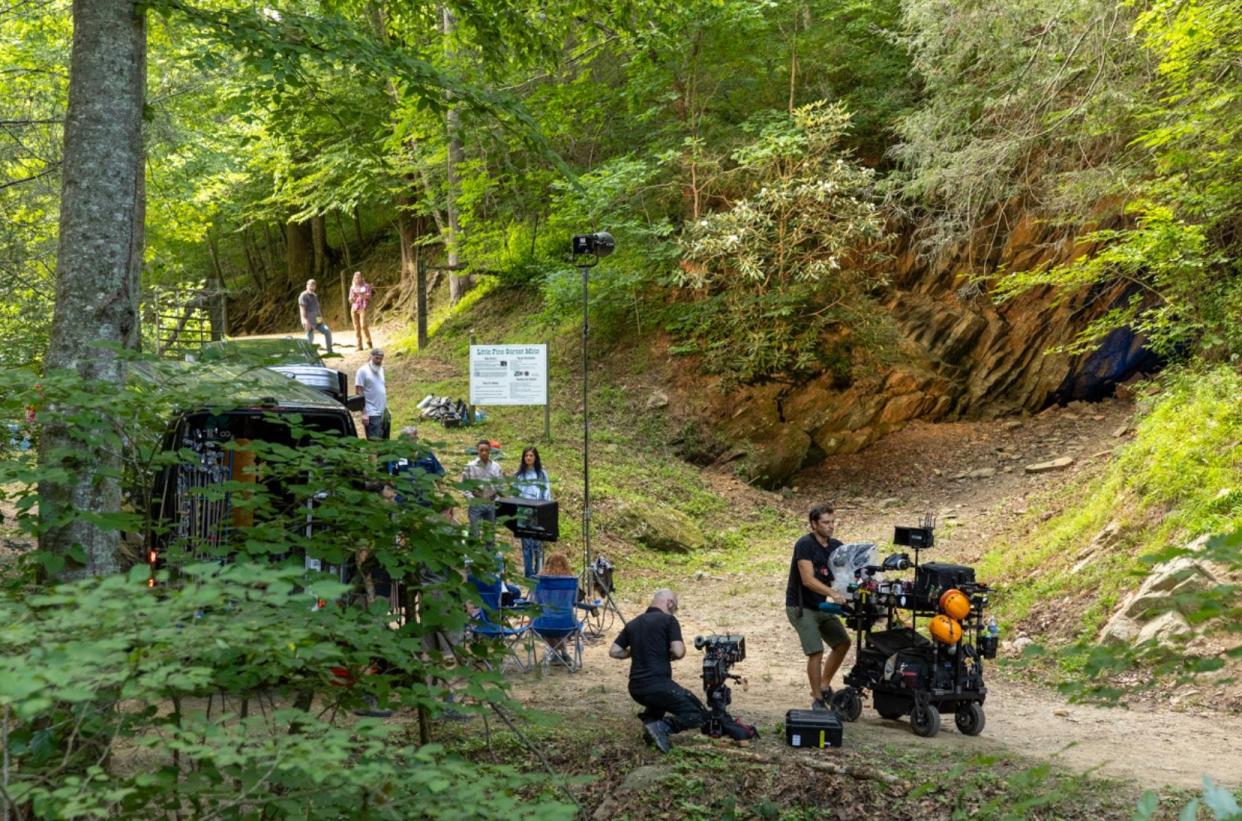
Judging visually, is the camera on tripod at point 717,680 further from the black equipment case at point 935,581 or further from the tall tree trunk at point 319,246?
the tall tree trunk at point 319,246

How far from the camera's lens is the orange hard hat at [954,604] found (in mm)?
6855

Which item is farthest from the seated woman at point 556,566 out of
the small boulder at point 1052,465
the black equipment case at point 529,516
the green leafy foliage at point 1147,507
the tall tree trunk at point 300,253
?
the tall tree trunk at point 300,253

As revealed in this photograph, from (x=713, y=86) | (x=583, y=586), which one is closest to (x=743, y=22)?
(x=713, y=86)

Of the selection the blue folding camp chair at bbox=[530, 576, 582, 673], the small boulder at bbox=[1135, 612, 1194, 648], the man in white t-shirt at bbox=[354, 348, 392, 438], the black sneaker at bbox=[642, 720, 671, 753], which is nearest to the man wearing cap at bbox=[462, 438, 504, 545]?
the black sneaker at bbox=[642, 720, 671, 753]

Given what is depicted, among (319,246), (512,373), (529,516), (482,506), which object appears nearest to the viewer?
(482,506)

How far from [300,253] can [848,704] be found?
29515 millimetres

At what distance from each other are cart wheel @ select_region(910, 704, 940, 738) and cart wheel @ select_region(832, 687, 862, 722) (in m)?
0.55

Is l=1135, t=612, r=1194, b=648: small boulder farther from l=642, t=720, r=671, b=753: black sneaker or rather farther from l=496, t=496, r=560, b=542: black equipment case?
l=496, t=496, r=560, b=542: black equipment case

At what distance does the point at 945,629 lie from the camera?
691 centimetres

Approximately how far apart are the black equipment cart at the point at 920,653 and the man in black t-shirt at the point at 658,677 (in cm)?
130

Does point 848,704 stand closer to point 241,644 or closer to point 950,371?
point 241,644

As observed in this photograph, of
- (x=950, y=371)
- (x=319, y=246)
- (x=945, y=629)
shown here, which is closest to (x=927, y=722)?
(x=945, y=629)

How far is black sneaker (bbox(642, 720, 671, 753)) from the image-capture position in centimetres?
659

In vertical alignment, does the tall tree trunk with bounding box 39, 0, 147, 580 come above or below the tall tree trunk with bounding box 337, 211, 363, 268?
below
